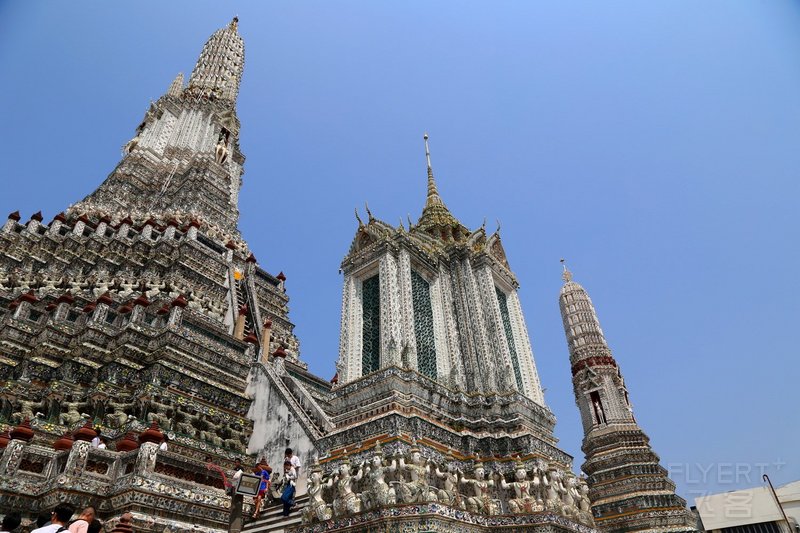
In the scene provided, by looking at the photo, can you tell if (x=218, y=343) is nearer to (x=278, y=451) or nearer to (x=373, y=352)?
(x=278, y=451)

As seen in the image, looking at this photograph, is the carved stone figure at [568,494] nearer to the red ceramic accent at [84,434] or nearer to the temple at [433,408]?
the temple at [433,408]

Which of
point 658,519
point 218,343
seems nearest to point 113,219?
point 218,343

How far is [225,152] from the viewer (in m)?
37.2

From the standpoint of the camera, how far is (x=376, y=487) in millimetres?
7656

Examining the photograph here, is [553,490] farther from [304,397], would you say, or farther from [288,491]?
[304,397]

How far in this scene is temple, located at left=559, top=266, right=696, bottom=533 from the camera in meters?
18.5

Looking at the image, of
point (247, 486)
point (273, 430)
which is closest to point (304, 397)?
point (273, 430)

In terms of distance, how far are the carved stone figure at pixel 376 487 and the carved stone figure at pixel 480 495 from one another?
1766 mm

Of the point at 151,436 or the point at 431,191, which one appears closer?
the point at 151,436

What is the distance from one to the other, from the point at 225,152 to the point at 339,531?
34.4 meters

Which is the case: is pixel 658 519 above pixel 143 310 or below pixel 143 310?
below

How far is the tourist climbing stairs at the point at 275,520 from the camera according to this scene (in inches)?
373

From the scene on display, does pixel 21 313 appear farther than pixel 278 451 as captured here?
Yes

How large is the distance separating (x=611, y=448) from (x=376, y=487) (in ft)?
57.7
